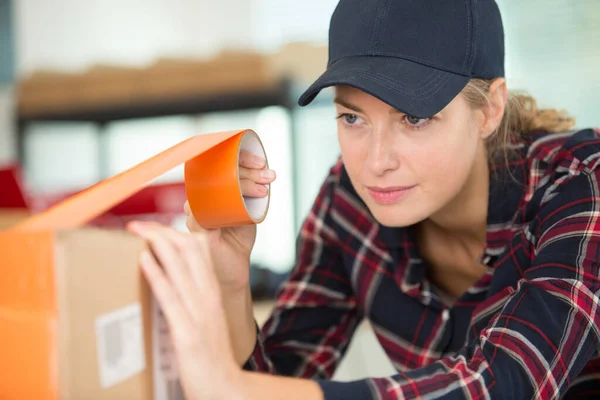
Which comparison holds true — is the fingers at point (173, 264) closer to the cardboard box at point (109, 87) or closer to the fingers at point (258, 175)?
the fingers at point (258, 175)

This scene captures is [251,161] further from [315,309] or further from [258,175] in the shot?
[315,309]

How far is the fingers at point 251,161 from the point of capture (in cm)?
78

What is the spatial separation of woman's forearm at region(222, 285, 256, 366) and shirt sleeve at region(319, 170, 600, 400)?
24 centimetres

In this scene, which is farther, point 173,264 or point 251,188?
point 251,188

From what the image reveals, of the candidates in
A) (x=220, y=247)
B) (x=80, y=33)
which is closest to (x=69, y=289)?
(x=220, y=247)

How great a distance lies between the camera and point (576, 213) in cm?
88

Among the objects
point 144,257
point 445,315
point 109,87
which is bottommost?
point 445,315

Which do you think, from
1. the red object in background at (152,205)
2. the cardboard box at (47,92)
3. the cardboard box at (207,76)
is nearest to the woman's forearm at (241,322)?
the red object in background at (152,205)

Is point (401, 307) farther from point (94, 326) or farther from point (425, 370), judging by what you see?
point (94, 326)

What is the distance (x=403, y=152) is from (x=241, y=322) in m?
0.34

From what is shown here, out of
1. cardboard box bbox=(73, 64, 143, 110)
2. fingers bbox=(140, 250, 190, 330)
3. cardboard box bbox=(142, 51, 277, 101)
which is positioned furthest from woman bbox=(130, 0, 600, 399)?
cardboard box bbox=(73, 64, 143, 110)

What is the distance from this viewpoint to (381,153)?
90cm

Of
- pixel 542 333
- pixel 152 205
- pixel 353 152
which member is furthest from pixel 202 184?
pixel 152 205

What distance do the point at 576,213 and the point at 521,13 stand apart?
8.82ft
